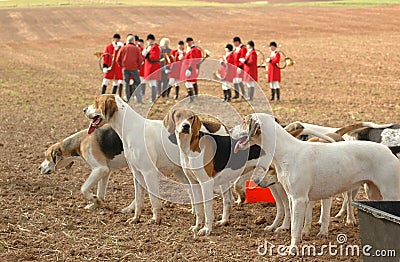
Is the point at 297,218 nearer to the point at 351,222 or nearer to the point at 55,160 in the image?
the point at 351,222

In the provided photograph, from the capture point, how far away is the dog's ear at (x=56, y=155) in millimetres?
9516

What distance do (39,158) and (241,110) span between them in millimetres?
7327

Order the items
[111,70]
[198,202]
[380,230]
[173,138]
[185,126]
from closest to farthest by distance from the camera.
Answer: [380,230] < [185,126] < [173,138] < [198,202] < [111,70]

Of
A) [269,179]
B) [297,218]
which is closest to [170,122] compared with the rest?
[269,179]

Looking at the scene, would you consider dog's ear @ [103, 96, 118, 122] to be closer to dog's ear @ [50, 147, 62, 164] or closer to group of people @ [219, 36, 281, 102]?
dog's ear @ [50, 147, 62, 164]

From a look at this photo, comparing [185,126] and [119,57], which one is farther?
[119,57]

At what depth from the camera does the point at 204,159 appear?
7.82 metres

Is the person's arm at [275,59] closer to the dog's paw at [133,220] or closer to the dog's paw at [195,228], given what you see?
the dog's paw at [133,220]

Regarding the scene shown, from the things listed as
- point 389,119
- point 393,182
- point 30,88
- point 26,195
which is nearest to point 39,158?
point 26,195

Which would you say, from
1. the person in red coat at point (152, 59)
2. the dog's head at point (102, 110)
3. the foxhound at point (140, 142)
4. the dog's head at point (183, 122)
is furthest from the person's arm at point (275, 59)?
the dog's head at point (183, 122)

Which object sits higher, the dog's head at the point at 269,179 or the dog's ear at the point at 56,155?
the dog's head at the point at 269,179

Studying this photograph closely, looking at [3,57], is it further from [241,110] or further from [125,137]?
[125,137]

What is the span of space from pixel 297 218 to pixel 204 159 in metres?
1.29

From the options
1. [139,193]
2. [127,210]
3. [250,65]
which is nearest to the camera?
[139,193]
